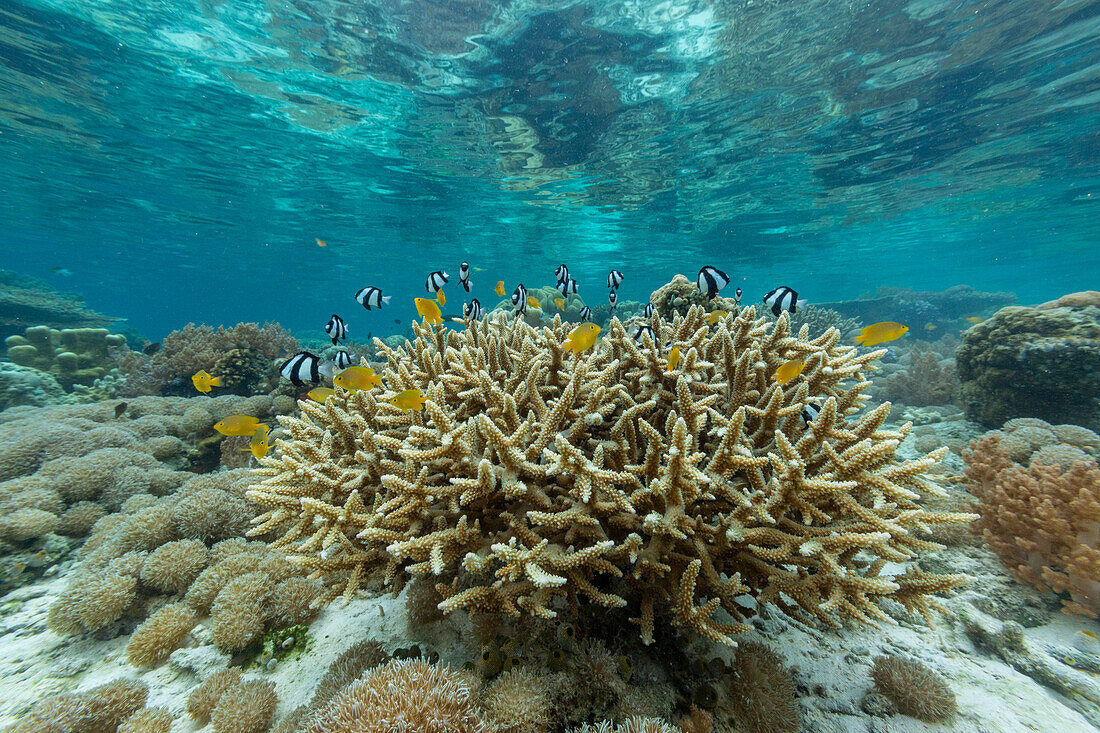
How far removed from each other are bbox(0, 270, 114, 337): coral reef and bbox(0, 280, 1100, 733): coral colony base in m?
21.4

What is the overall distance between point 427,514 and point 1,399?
14766 mm

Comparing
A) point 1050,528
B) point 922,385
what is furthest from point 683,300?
point 922,385

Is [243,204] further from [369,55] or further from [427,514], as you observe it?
[427,514]

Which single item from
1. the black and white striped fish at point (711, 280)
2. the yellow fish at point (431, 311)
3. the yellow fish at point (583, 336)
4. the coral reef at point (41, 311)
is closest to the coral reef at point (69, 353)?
the coral reef at point (41, 311)

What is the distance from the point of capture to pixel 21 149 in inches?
763

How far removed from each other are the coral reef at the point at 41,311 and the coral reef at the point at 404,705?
2551 centimetres

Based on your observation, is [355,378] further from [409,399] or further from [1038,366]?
[1038,366]

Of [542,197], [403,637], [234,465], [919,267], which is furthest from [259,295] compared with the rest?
[919,267]

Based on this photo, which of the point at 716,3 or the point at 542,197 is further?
the point at 542,197

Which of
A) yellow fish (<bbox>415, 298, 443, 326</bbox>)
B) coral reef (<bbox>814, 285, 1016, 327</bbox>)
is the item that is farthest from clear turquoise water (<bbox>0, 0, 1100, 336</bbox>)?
yellow fish (<bbox>415, 298, 443, 326</bbox>)

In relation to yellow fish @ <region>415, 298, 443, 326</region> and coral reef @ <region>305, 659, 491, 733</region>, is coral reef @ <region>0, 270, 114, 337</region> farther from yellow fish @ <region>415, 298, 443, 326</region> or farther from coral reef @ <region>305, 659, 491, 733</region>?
coral reef @ <region>305, 659, 491, 733</region>

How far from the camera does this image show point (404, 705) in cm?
185

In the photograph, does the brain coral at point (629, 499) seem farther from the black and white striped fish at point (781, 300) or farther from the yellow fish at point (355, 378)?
the black and white striped fish at point (781, 300)

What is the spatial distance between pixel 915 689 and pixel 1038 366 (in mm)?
7868
